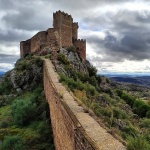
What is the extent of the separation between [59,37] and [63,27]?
177cm

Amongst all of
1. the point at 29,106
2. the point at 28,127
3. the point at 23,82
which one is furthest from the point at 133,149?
the point at 23,82

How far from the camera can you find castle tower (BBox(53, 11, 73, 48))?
42688 millimetres

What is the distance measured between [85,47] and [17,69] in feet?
49.4

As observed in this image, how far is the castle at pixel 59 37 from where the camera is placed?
4234cm

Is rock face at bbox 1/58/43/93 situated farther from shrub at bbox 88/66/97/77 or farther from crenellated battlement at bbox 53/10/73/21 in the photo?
shrub at bbox 88/66/97/77

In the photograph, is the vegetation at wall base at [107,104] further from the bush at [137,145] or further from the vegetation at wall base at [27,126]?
the vegetation at wall base at [27,126]

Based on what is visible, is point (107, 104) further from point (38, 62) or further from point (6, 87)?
point (6, 87)

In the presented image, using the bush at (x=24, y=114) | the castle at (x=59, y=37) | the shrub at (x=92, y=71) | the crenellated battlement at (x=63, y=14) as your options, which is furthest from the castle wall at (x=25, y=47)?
the bush at (x=24, y=114)

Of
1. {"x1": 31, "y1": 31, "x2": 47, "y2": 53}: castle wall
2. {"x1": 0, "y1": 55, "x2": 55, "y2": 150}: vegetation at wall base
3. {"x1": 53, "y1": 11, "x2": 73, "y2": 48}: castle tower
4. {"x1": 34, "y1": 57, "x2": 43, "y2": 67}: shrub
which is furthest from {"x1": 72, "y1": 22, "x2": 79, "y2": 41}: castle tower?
{"x1": 0, "y1": 55, "x2": 55, "y2": 150}: vegetation at wall base

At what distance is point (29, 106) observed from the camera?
2156 centimetres

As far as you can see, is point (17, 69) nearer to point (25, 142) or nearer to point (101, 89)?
point (101, 89)

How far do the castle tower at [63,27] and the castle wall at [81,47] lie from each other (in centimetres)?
268

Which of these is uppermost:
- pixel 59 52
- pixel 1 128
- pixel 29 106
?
pixel 59 52

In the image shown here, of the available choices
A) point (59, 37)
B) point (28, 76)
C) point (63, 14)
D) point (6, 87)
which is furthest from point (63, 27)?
point (6, 87)
